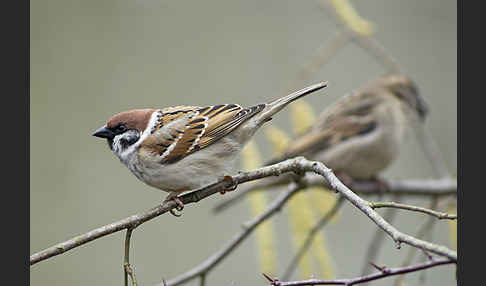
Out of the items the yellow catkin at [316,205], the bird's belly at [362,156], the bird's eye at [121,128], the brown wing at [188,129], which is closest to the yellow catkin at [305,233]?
the yellow catkin at [316,205]

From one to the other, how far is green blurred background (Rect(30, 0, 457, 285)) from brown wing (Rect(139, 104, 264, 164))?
2.03 m

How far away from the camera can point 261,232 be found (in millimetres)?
2779

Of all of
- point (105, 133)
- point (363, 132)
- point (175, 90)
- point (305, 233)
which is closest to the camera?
point (105, 133)

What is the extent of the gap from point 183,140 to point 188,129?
2.3 inches

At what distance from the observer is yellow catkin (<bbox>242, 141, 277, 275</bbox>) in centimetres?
261

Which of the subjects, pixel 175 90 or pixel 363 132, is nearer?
pixel 363 132

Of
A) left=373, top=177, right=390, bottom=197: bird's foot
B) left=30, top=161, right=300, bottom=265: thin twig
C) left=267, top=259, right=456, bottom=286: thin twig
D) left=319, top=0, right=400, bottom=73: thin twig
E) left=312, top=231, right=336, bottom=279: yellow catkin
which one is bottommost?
left=312, top=231, right=336, bottom=279: yellow catkin

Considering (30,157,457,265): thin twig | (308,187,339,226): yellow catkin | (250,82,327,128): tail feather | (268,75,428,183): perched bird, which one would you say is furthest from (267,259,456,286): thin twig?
(268,75,428,183): perched bird

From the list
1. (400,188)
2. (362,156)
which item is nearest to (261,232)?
(400,188)

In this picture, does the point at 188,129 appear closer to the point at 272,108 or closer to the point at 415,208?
Answer: the point at 272,108

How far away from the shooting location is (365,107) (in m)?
4.88

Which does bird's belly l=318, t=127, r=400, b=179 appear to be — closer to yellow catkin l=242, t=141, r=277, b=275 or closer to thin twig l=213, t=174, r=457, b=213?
thin twig l=213, t=174, r=457, b=213

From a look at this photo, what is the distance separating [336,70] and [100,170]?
2.63 m

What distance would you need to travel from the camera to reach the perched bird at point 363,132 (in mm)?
4613
